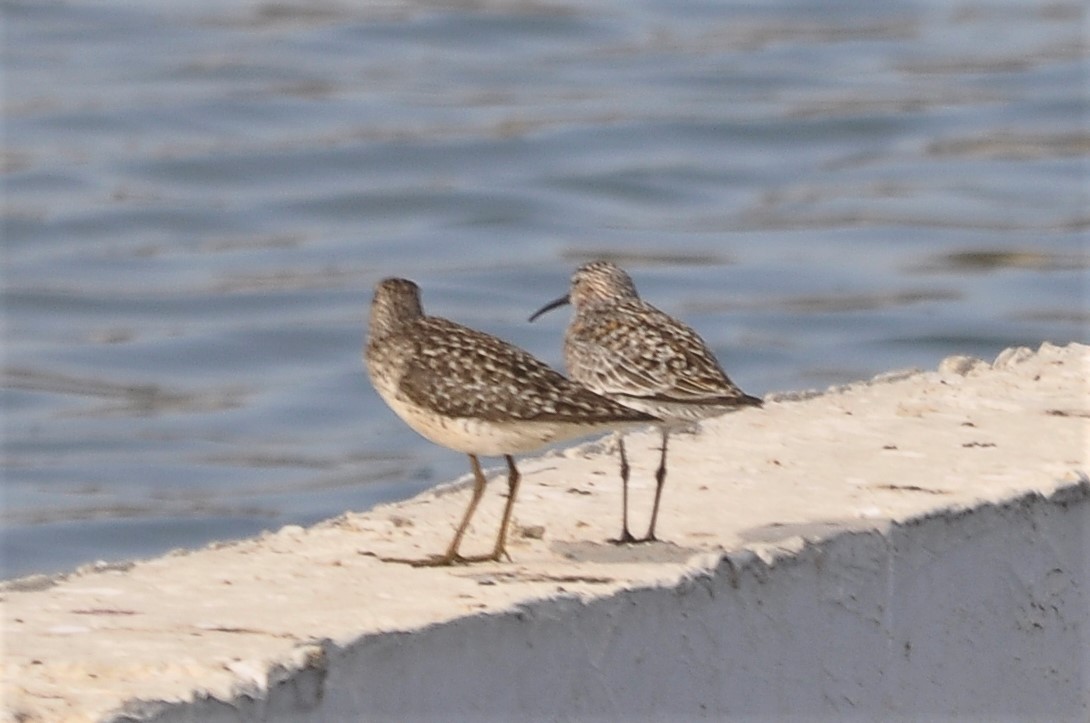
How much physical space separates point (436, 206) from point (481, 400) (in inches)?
587

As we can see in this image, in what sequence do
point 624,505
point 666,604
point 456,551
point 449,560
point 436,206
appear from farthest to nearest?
point 436,206
point 624,505
point 456,551
point 449,560
point 666,604

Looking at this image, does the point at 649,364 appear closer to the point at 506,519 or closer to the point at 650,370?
the point at 650,370

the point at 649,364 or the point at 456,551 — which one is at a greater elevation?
the point at 649,364

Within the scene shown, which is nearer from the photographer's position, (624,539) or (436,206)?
(624,539)

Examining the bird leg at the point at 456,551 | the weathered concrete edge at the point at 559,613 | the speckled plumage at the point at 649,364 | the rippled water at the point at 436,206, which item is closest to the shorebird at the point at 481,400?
the bird leg at the point at 456,551

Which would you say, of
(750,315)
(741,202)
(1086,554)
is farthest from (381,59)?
(1086,554)

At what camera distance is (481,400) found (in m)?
5.98

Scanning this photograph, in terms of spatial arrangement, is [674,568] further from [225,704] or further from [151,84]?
[151,84]

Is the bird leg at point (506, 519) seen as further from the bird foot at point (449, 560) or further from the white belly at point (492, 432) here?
the white belly at point (492, 432)

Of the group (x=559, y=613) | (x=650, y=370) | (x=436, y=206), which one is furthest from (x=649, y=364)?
(x=436, y=206)

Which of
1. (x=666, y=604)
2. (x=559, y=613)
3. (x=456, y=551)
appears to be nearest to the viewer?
(x=559, y=613)

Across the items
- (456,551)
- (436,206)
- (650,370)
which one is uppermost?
(650,370)

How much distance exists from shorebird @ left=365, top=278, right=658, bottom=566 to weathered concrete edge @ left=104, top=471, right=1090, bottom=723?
540mm

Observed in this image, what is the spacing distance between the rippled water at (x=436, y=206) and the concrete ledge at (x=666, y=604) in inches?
240
